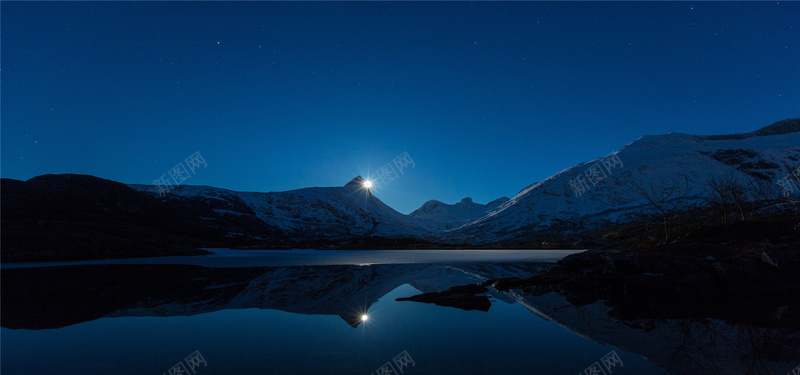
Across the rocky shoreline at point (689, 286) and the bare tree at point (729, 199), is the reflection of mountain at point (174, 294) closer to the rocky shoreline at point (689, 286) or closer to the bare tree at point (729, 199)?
the rocky shoreline at point (689, 286)

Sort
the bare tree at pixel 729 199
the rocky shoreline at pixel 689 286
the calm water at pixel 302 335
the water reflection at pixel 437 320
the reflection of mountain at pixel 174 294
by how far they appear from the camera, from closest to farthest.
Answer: the calm water at pixel 302 335 → the water reflection at pixel 437 320 → the reflection of mountain at pixel 174 294 → the rocky shoreline at pixel 689 286 → the bare tree at pixel 729 199

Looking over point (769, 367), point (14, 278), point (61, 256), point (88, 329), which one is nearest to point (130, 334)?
point (88, 329)

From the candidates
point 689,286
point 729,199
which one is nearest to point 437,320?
point 689,286

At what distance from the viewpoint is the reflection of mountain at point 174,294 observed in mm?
14453

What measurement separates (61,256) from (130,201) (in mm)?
110040

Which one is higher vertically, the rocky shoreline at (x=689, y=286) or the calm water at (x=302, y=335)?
the calm water at (x=302, y=335)

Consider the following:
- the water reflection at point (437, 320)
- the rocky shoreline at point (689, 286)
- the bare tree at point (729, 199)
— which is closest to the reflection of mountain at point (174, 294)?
the water reflection at point (437, 320)

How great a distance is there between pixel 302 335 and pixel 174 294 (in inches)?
474

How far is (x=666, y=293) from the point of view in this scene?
20.1 meters

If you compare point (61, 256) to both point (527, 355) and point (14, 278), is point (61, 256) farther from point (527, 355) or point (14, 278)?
point (527, 355)

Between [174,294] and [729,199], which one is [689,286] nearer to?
[174,294]

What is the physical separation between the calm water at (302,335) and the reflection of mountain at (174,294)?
98 mm

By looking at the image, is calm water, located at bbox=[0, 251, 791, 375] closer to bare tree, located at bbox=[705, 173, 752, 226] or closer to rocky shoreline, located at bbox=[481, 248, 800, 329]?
rocky shoreline, located at bbox=[481, 248, 800, 329]

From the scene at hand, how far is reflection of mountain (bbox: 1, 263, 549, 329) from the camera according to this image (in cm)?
1445
